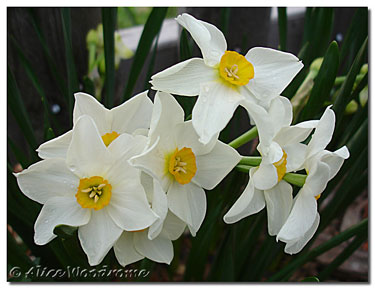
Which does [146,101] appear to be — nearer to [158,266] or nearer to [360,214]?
[158,266]

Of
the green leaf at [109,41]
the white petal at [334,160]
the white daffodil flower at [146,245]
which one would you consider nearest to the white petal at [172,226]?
the white daffodil flower at [146,245]

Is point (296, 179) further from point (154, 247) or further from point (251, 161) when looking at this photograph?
point (154, 247)

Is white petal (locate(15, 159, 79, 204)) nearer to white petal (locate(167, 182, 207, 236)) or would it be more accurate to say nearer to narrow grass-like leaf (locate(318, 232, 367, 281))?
white petal (locate(167, 182, 207, 236))

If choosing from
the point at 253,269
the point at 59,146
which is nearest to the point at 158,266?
the point at 253,269

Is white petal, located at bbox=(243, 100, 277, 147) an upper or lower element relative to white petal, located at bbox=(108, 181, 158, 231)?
upper

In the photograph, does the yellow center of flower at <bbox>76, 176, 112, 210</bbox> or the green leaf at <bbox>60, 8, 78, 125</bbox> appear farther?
the green leaf at <bbox>60, 8, 78, 125</bbox>

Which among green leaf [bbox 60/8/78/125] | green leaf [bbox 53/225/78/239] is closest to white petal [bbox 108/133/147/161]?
green leaf [bbox 53/225/78/239]

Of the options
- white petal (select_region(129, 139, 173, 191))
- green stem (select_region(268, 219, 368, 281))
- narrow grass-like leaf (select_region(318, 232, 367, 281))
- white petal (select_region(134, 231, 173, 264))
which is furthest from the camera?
narrow grass-like leaf (select_region(318, 232, 367, 281))
